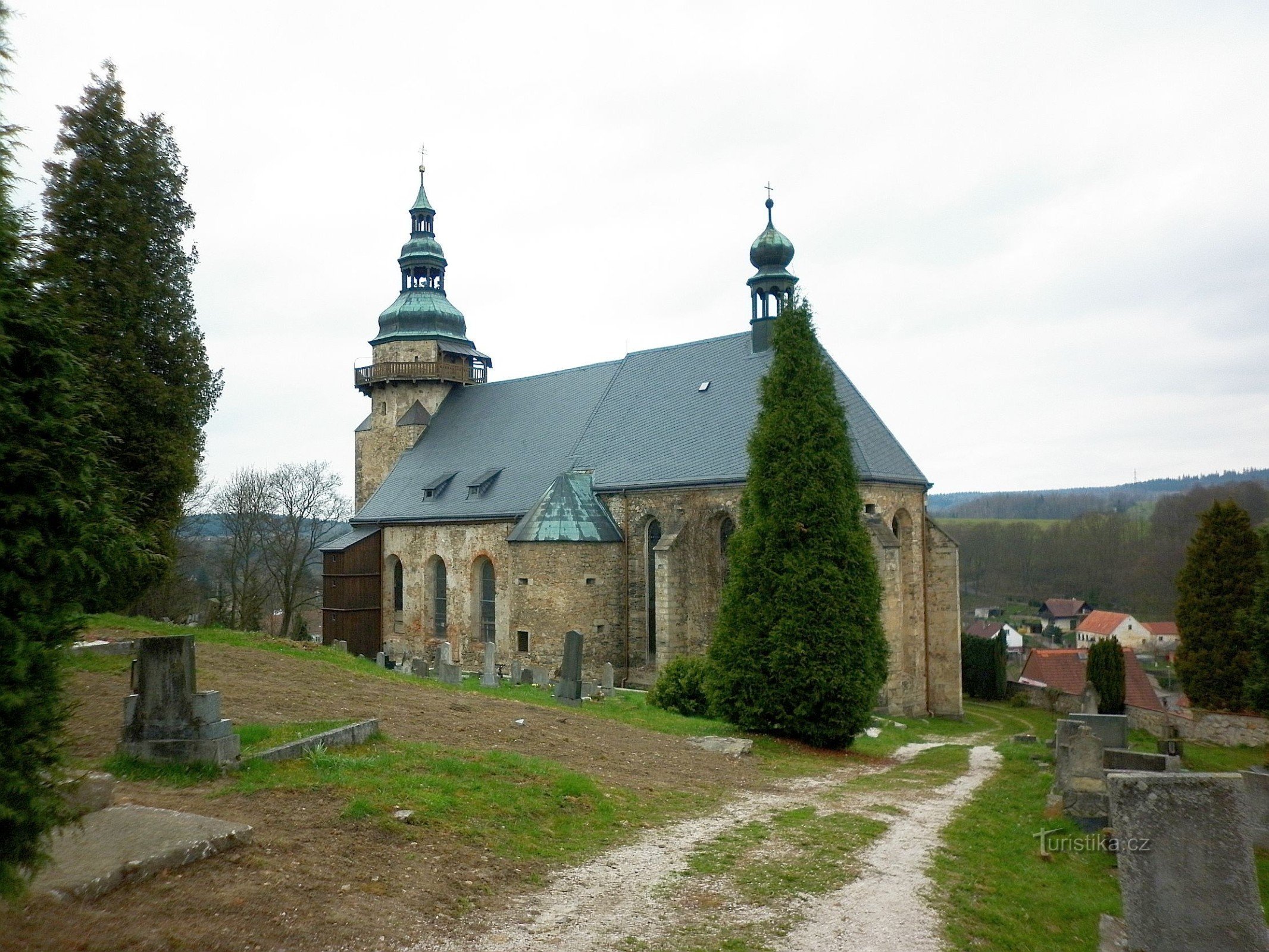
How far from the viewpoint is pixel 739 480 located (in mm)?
20266

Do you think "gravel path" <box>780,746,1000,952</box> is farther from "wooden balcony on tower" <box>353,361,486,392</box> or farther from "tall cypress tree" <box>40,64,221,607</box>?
"wooden balcony on tower" <box>353,361,486,392</box>

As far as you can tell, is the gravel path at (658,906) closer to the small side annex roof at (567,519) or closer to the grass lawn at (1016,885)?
the grass lawn at (1016,885)

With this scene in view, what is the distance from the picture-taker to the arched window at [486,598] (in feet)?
82.2

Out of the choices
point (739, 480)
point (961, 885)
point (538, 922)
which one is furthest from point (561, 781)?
point (739, 480)

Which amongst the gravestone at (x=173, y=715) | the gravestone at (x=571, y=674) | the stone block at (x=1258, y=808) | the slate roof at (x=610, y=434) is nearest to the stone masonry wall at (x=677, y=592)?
the slate roof at (x=610, y=434)

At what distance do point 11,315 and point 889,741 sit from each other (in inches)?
588

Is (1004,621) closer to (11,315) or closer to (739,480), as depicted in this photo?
(739,480)

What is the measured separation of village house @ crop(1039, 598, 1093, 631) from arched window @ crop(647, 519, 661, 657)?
60.1 metres

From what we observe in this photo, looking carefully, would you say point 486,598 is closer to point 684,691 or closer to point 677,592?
point 677,592

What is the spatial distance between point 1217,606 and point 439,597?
2157cm

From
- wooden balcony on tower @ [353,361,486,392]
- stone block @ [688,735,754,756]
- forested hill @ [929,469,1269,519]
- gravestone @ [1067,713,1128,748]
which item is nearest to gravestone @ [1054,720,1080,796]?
gravestone @ [1067,713,1128,748]

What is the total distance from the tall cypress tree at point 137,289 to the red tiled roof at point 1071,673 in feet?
89.2

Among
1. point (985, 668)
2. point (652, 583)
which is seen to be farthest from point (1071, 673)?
point (652, 583)

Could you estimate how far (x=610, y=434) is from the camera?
24297 mm
